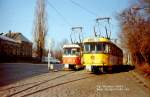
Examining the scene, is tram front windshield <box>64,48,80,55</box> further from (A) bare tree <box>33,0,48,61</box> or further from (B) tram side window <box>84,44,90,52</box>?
(A) bare tree <box>33,0,48,61</box>

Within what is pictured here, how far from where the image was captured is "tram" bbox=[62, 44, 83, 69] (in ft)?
105

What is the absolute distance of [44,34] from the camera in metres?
61.9

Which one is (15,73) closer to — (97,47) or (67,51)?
(97,47)

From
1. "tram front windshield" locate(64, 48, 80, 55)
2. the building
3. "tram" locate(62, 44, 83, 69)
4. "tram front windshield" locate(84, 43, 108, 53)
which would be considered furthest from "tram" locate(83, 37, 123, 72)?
the building

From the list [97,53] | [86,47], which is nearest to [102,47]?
[97,53]

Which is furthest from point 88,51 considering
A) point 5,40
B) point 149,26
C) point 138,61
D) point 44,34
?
point 5,40

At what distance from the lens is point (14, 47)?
78.8 metres

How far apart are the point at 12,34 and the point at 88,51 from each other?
241ft

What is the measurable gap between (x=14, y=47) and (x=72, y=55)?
48.8 m

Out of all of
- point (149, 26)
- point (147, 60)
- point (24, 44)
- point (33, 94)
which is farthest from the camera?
point (24, 44)

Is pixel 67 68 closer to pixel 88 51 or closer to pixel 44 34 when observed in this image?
pixel 88 51

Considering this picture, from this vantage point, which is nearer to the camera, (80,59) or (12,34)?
(80,59)

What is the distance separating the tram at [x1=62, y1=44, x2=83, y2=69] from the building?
2729cm

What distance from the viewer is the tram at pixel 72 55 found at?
32125 mm
